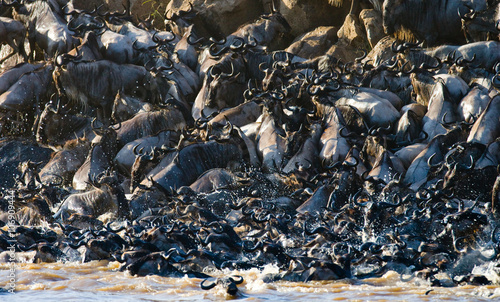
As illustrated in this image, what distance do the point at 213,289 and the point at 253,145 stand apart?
812cm

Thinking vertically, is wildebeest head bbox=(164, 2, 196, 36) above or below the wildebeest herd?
above

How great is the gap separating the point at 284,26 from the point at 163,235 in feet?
44.1

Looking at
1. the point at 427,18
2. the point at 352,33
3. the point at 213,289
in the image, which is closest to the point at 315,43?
the point at 352,33

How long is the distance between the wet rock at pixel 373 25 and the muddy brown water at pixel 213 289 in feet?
40.4

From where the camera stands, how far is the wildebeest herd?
9.02 metres

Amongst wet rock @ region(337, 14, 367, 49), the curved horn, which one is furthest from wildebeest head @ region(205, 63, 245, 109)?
the curved horn

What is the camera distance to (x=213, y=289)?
7.64 metres

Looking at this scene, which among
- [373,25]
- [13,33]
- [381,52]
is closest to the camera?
[381,52]

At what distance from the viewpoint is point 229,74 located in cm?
1861

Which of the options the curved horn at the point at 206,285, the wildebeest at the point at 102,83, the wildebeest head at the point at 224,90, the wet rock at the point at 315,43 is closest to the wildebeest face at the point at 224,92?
the wildebeest head at the point at 224,90

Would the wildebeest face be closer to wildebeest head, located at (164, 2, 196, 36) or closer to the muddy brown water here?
wildebeest head, located at (164, 2, 196, 36)

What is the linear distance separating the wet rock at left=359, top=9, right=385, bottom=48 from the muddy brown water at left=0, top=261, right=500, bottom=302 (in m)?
12.3

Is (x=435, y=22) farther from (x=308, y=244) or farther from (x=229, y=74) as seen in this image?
(x=308, y=244)

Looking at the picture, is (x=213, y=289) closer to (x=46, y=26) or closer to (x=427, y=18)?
(x=427, y=18)
